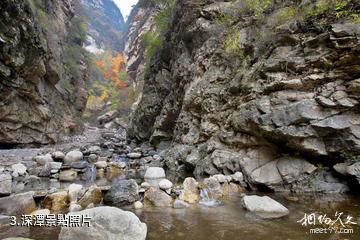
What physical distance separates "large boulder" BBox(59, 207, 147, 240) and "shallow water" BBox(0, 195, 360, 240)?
40 centimetres

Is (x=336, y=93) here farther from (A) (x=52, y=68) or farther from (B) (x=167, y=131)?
(A) (x=52, y=68)

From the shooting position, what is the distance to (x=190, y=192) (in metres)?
6.18

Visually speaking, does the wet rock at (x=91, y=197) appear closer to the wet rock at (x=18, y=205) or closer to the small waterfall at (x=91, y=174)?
the wet rock at (x=18, y=205)

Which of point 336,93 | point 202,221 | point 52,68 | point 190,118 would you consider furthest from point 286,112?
point 52,68

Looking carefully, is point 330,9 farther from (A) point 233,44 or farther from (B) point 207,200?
(B) point 207,200

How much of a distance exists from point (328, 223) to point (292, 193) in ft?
5.94

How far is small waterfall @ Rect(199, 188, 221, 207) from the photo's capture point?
5844 millimetres

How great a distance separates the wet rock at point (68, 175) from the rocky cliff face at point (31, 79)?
6.17 m

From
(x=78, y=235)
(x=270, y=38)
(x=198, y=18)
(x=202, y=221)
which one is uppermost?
(x=198, y=18)

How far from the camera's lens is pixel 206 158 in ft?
26.8

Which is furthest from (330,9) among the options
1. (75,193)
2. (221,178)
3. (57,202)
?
(57,202)

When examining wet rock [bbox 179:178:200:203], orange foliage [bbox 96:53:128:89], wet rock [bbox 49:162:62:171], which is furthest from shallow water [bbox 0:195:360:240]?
orange foliage [bbox 96:53:128:89]

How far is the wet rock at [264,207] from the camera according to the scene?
4.90 meters

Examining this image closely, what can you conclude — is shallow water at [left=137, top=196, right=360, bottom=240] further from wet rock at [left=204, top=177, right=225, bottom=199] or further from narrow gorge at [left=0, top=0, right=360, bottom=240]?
wet rock at [left=204, top=177, right=225, bottom=199]
